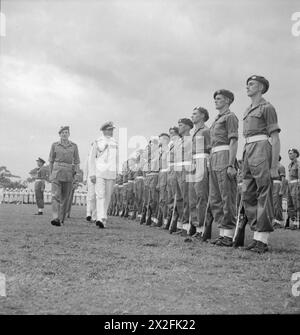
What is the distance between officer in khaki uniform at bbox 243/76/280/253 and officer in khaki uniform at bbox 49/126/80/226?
16.7 feet

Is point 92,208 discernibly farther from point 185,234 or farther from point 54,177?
point 185,234

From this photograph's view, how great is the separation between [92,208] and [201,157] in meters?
6.45

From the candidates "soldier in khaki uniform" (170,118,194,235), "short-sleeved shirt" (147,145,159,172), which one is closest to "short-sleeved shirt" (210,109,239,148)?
"soldier in khaki uniform" (170,118,194,235)

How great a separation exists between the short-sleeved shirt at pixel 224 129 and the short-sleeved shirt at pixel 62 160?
4.37 m

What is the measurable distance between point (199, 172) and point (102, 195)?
297 centimetres

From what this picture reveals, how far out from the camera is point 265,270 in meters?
4.70

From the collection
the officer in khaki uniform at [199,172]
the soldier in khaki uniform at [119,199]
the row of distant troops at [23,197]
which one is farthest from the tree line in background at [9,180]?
the officer in khaki uniform at [199,172]

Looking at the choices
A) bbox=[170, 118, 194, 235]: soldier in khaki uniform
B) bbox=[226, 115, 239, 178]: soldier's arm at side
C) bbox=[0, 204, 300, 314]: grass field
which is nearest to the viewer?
bbox=[0, 204, 300, 314]: grass field

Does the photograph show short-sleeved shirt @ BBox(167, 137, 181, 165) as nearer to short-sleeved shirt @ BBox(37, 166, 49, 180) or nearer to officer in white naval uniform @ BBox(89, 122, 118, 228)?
officer in white naval uniform @ BBox(89, 122, 118, 228)

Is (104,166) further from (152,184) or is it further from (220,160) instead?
(220,160)

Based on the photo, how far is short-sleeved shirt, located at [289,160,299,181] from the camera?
1495cm

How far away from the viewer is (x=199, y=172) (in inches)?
316

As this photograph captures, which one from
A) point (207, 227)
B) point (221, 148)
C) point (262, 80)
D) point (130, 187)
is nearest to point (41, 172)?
point (130, 187)

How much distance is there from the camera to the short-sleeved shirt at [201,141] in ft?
26.6
